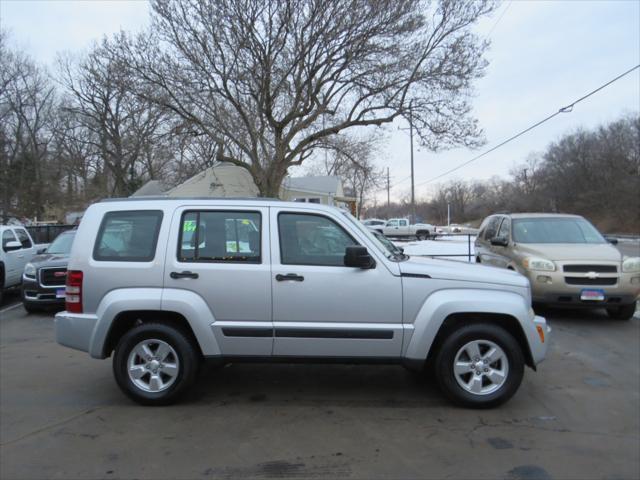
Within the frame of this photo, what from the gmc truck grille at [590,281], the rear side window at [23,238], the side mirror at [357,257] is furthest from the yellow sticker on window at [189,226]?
the rear side window at [23,238]

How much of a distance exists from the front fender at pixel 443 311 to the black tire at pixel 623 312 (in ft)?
15.2

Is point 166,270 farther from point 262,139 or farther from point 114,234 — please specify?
point 262,139

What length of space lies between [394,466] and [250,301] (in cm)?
180

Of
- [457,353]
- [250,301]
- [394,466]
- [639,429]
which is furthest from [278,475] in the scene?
Result: [639,429]

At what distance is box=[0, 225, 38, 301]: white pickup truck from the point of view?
9.77 meters

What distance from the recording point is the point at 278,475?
3.08 metres

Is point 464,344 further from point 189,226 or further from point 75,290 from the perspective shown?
point 75,290

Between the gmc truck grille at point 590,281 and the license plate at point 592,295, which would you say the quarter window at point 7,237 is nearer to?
the gmc truck grille at point 590,281

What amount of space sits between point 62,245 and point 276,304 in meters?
7.72

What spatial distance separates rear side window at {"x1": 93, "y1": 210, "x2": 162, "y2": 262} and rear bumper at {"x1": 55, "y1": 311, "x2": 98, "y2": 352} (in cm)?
57

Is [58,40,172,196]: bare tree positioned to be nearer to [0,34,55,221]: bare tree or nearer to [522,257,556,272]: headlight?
[0,34,55,221]: bare tree

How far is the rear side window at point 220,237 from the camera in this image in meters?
4.16

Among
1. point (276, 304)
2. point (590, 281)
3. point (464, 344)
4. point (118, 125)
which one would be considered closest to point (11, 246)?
point (276, 304)

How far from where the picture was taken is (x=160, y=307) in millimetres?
4047
